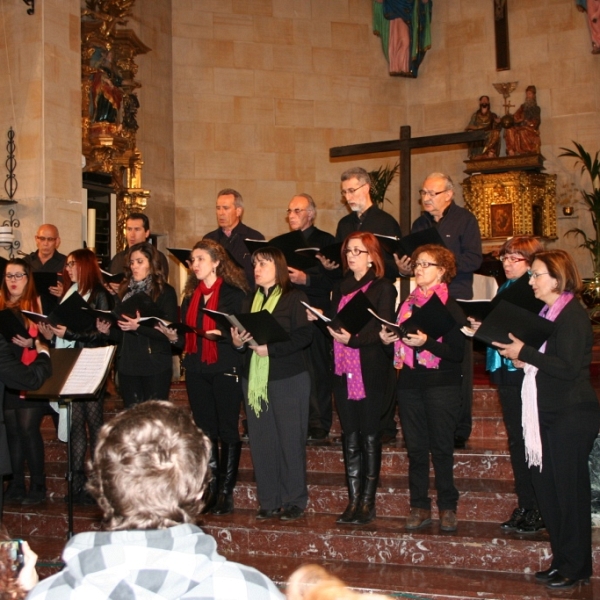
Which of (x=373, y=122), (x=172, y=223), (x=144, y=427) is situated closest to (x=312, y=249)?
(x=144, y=427)

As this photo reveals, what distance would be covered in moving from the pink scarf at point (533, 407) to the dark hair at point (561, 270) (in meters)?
0.04

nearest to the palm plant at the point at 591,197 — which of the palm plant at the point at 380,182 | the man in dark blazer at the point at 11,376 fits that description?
the palm plant at the point at 380,182

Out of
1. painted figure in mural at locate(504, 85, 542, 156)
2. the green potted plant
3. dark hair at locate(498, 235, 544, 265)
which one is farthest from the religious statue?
dark hair at locate(498, 235, 544, 265)

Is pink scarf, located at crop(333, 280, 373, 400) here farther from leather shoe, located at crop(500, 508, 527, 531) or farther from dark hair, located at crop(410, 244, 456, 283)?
leather shoe, located at crop(500, 508, 527, 531)

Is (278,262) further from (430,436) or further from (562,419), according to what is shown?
(562,419)

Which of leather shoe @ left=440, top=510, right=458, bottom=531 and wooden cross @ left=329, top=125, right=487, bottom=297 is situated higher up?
wooden cross @ left=329, top=125, right=487, bottom=297

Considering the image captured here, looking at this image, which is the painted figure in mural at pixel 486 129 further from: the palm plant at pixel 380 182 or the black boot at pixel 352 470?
the black boot at pixel 352 470

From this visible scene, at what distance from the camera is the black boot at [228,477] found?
17.3 feet

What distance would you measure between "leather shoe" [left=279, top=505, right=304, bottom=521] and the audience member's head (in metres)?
3.52

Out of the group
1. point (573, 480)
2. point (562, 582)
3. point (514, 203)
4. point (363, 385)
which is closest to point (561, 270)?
point (573, 480)

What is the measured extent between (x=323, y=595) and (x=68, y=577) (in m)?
0.52

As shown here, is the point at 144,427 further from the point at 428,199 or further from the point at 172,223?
the point at 172,223

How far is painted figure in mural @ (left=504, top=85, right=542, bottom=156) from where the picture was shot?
40.3 feet

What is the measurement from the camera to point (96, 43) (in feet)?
32.4
